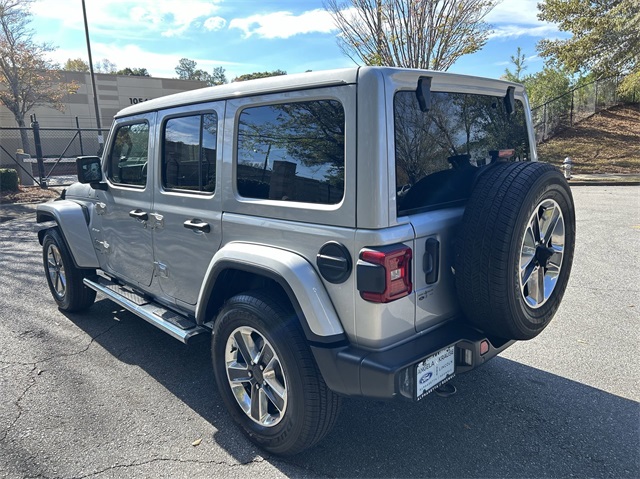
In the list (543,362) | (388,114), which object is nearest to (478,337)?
(388,114)

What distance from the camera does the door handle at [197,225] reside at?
9.48 ft

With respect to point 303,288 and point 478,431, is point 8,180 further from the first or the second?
point 478,431

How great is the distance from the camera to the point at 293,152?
2.47 meters

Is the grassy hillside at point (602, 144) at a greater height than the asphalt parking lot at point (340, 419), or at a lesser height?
greater

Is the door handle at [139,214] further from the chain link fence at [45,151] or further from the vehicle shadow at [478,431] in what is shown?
the chain link fence at [45,151]

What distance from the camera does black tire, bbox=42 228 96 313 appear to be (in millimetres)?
4566

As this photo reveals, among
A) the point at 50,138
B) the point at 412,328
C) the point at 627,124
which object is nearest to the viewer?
the point at 412,328

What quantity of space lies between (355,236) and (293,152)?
0.63m

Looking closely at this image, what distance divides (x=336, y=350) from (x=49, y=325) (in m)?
3.61

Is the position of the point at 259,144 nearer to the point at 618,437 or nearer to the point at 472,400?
the point at 472,400

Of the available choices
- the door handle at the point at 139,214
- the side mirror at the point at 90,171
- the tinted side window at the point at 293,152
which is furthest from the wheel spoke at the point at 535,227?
the side mirror at the point at 90,171

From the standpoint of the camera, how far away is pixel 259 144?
8.63 feet

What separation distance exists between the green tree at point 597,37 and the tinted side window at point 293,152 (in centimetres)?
2015

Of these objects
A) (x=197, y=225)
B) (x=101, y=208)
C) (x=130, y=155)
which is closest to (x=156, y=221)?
(x=197, y=225)
